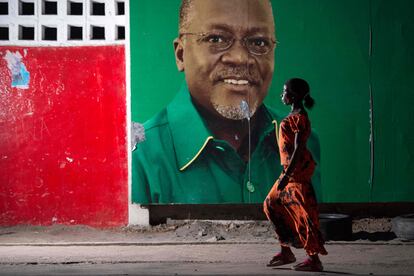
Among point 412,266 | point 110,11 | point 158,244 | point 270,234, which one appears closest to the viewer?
point 412,266

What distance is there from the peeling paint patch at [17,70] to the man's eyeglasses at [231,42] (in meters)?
2.49

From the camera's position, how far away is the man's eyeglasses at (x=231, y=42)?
8.38 meters

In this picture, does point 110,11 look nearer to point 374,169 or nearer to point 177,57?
point 177,57

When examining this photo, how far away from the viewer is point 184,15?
8477 millimetres

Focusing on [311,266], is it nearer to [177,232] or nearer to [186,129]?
[177,232]

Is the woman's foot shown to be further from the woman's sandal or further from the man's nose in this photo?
the man's nose

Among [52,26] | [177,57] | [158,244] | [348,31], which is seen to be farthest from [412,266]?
[52,26]

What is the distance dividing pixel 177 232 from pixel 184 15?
2.93m

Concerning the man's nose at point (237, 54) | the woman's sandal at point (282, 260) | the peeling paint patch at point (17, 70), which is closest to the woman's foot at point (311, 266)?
the woman's sandal at point (282, 260)

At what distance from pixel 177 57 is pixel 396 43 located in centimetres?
295

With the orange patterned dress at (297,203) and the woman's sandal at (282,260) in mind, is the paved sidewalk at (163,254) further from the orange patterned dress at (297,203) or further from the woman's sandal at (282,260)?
the orange patterned dress at (297,203)

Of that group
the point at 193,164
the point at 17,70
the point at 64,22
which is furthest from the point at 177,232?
the point at 64,22

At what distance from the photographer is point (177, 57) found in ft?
28.0

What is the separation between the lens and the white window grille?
8.73 m
